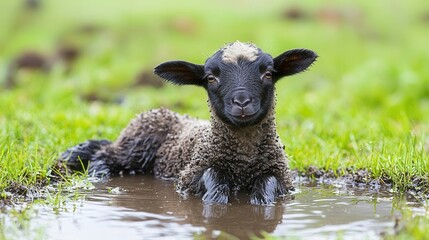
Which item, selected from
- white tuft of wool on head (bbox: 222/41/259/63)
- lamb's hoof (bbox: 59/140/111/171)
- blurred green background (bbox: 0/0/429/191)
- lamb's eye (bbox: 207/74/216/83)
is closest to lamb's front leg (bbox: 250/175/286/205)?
lamb's eye (bbox: 207/74/216/83)

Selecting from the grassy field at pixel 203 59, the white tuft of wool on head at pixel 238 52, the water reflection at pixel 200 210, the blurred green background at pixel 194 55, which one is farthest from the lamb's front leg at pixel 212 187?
the blurred green background at pixel 194 55

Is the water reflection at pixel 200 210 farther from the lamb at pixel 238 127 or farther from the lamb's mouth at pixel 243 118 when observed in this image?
the lamb's mouth at pixel 243 118

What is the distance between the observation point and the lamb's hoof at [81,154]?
32.8 feet

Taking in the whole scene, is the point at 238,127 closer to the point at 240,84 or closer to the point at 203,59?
the point at 240,84

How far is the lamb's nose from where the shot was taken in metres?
7.87

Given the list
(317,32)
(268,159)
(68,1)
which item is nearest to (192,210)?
(268,159)

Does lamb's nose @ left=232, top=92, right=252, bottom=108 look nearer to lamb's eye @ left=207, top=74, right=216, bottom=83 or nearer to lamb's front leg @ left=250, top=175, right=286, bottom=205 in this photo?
lamb's eye @ left=207, top=74, right=216, bottom=83

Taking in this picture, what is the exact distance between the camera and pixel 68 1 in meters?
28.0

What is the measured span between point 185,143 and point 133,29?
17485 mm

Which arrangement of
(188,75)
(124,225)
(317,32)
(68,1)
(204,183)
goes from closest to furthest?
(124,225), (204,183), (188,75), (317,32), (68,1)

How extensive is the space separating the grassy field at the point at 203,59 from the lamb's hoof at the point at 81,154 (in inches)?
10.2

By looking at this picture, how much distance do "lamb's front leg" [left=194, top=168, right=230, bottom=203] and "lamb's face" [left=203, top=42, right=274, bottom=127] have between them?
1.92 ft

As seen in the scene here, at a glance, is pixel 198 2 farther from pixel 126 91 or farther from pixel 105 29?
pixel 126 91

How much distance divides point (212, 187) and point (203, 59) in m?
13.7
